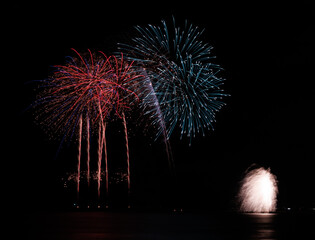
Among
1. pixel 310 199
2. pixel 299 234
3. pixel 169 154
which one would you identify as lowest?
pixel 299 234

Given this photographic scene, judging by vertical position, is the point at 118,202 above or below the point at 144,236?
above

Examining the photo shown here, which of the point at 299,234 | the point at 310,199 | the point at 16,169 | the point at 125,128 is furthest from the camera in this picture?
the point at 16,169

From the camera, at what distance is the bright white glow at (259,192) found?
43.7m

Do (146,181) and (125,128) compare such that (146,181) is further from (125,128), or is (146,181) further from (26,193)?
(125,128)

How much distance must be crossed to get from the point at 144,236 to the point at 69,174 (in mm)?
44778

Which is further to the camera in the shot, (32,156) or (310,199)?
(32,156)

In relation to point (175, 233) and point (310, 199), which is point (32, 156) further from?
point (175, 233)

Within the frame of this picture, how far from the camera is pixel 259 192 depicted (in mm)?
43656

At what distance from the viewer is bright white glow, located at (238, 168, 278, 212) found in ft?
143

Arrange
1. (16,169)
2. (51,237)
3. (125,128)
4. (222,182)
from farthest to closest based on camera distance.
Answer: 1. (16,169)
2. (222,182)
3. (125,128)
4. (51,237)

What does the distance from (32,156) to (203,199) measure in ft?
77.4

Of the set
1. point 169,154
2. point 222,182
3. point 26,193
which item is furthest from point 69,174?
point 222,182

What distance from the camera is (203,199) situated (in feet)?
204

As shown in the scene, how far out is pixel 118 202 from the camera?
62.0 metres
